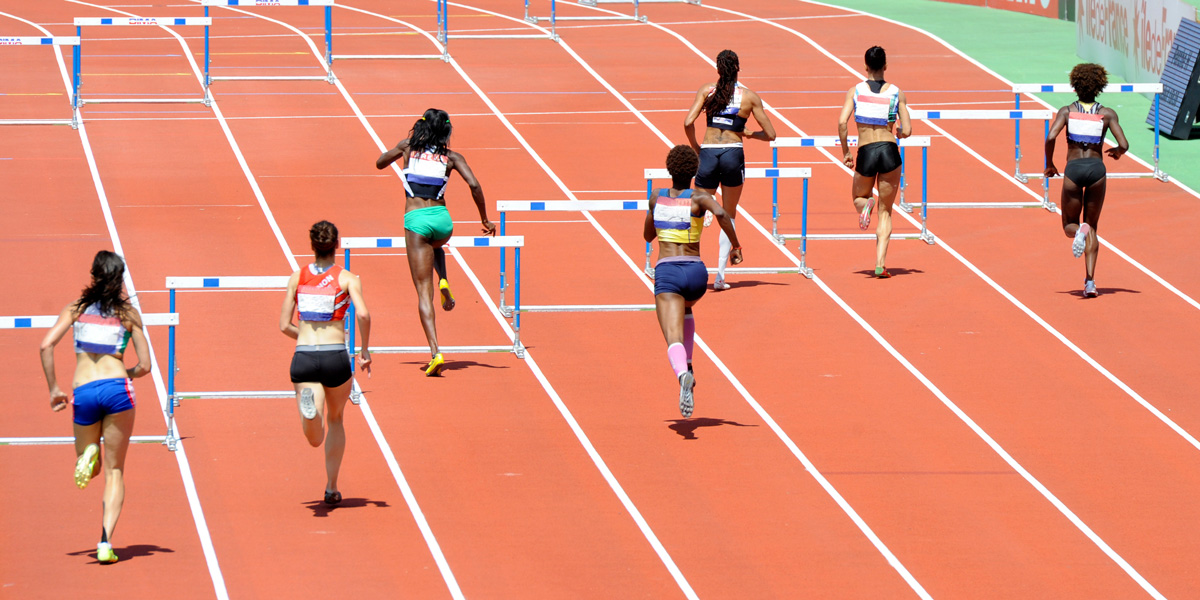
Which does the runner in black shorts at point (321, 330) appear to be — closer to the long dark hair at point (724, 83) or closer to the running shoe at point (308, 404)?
the running shoe at point (308, 404)

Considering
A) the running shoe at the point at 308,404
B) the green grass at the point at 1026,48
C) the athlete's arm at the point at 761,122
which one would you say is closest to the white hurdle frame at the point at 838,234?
the athlete's arm at the point at 761,122

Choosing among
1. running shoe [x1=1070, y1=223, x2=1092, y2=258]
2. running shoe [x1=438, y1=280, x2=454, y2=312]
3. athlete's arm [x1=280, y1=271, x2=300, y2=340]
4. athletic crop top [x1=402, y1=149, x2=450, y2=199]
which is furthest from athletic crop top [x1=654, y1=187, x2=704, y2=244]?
running shoe [x1=1070, y1=223, x2=1092, y2=258]

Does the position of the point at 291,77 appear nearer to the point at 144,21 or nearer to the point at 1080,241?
the point at 144,21

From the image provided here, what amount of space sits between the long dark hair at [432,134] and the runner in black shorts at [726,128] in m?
2.49

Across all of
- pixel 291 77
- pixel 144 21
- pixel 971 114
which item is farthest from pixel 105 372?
pixel 291 77

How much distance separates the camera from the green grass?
1950 cm

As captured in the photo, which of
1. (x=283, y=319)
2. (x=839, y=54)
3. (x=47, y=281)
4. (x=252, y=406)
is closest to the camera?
(x=283, y=319)

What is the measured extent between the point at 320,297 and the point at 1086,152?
778 cm

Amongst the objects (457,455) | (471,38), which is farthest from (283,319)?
(471,38)

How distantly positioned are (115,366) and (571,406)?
12.7 ft

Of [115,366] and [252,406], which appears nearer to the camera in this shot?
[115,366]

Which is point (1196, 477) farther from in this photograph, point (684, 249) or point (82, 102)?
point (82, 102)

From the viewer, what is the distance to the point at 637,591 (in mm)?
8484

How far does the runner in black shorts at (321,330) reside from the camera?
8.89 metres
